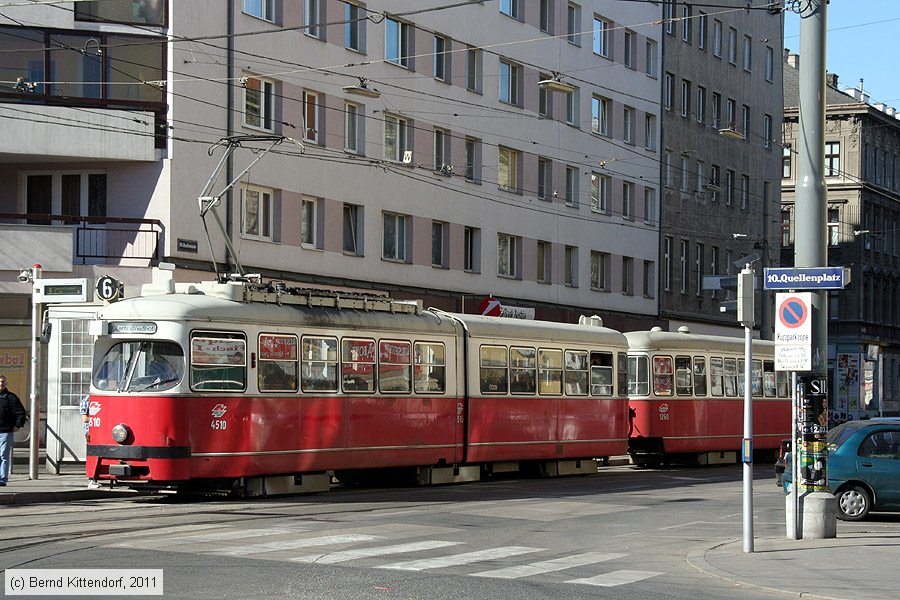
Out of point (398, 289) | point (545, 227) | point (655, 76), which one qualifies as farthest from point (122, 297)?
point (655, 76)

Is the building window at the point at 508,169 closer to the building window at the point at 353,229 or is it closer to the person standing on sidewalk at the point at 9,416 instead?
the building window at the point at 353,229

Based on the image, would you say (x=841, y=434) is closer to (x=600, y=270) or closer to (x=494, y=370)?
(x=494, y=370)

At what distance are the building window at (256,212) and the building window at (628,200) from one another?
20.2 metres

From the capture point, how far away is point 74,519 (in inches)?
692

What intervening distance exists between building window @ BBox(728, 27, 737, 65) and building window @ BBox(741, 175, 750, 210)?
4870 millimetres

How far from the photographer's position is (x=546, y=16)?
4791 centimetres

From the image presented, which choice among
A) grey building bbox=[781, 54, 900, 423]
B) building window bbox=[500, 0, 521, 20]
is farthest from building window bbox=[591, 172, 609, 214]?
grey building bbox=[781, 54, 900, 423]

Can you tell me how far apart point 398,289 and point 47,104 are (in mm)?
12017

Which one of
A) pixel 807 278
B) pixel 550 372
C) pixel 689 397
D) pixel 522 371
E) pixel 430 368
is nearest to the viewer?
pixel 807 278

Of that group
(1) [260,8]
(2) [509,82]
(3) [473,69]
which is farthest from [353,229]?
(2) [509,82]

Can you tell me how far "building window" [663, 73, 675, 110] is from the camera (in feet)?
183

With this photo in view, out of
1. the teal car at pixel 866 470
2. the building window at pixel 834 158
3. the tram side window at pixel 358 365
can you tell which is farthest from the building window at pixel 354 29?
the building window at pixel 834 158

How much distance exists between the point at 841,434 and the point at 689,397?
42.6 feet

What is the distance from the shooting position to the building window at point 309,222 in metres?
37.0
